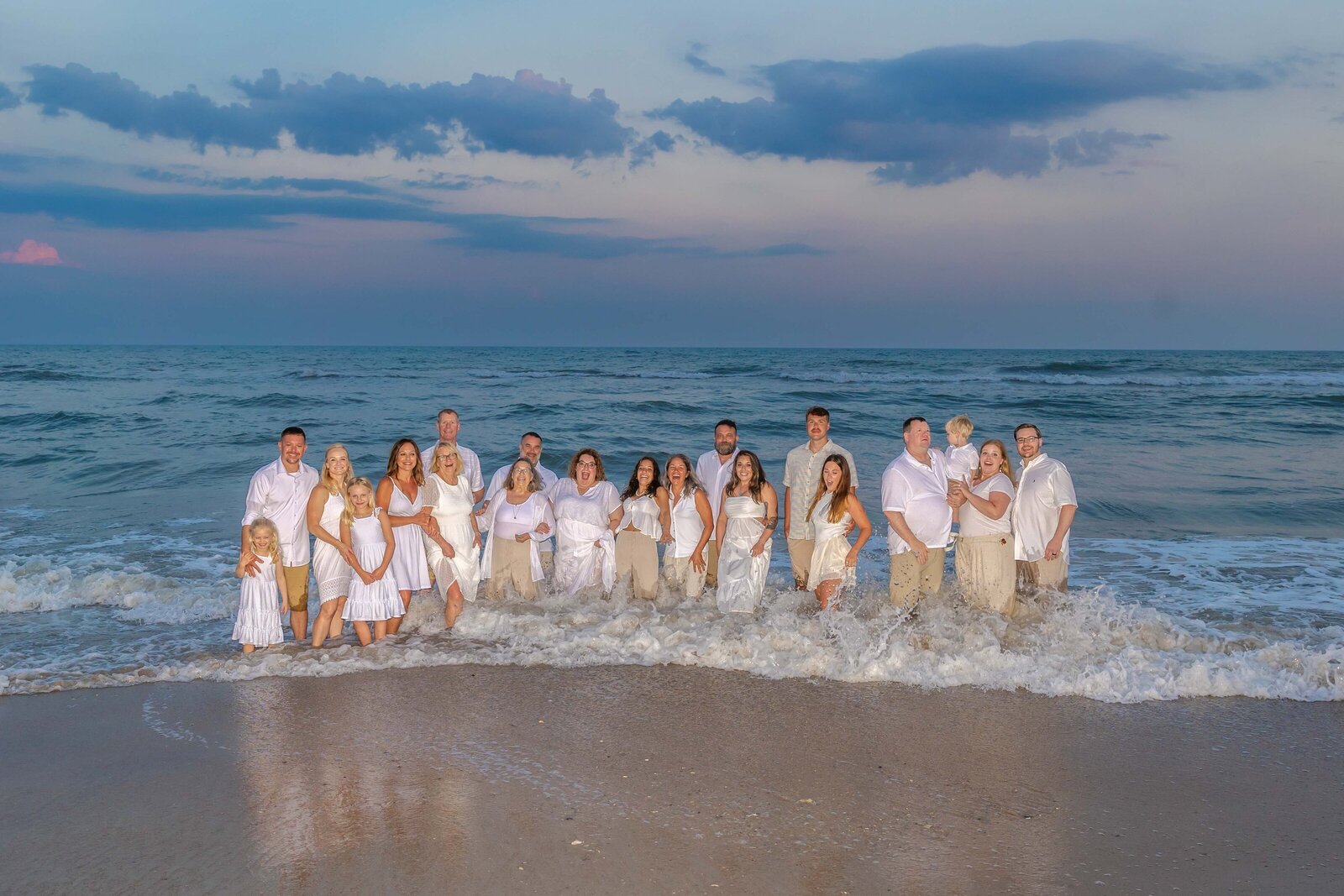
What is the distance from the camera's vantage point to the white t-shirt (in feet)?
23.4

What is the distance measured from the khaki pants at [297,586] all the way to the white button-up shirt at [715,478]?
3267mm

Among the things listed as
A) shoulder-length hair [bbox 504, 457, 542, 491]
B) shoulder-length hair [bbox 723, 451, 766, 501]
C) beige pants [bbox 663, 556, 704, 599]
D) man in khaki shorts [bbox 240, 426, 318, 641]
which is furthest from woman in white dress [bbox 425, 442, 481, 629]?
shoulder-length hair [bbox 723, 451, 766, 501]

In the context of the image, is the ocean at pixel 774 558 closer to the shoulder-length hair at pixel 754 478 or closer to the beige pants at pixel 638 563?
the beige pants at pixel 638 563

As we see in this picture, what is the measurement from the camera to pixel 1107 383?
41906 millimetres

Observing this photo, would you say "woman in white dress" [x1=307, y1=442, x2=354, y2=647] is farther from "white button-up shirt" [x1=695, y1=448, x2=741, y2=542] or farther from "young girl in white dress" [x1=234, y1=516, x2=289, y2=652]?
"white button-up shirt" [x1=695, y1=448, x2=741, y2=542]

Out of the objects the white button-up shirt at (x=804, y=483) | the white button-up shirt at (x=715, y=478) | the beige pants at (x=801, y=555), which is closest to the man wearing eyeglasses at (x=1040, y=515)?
the white button-up shirt at (x=804, y=483)

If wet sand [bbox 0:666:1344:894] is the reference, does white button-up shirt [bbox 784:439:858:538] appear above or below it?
above

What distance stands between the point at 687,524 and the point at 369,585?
270 centimetres

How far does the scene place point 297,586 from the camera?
701cm

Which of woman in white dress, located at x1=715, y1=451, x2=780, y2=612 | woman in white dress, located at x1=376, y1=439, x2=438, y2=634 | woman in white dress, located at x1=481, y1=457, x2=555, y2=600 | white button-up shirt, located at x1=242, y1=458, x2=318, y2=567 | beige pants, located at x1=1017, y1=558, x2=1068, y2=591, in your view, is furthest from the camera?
woman in white dress, located at x1=481, y1=457, x2=555, y2=600

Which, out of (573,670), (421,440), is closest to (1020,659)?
(573,670)

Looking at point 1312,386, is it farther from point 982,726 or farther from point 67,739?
point 67,739

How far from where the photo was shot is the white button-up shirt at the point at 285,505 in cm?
679

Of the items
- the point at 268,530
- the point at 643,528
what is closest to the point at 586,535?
the point at 643,528
